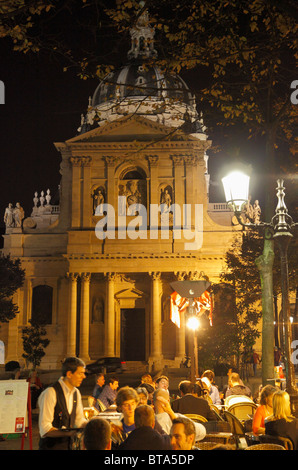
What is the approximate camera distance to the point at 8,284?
4016cm

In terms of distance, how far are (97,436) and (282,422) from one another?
3.01m

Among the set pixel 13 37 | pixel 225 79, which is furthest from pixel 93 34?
pixel 225 79

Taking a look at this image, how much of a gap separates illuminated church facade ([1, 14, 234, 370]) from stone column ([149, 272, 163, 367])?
0.24 feet

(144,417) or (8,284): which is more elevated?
(8,284)

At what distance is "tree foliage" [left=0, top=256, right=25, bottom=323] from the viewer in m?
39.8

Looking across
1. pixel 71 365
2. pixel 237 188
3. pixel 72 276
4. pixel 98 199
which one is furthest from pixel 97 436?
pixel 98 199

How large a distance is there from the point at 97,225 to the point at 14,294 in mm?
8175

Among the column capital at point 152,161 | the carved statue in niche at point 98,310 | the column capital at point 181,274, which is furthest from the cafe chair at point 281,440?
the column capital at point 152,161

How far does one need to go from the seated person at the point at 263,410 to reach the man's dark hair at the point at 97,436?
11.9ft

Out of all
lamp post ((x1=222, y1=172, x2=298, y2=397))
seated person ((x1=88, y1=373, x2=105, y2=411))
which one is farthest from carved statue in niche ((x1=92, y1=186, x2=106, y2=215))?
lamp post ((x1=222, y1=172, x2=298, y2=397))

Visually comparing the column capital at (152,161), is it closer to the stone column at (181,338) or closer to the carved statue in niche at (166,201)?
the carved statue in niche at (166,201)

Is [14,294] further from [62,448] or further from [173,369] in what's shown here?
[62,448]

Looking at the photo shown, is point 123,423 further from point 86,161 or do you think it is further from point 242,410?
point 86,161
